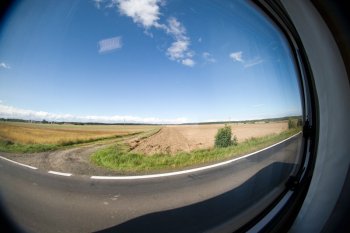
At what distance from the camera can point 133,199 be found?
63.9 inches

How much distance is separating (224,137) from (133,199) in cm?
84

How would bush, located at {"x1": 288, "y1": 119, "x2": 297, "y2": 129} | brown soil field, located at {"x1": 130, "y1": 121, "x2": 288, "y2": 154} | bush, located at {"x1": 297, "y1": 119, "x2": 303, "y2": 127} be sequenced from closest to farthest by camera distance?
1. brown soil field, located at {"x1": 130, "y1": 121, "x2": 288, "y2": 154}
2. bush, located at {"x1": 297, "y1": 119, "x2": 303, "y2": 127}
3. bush, located at {"x1": 288, "y1": 119, "x2": 297, "y2": 129}

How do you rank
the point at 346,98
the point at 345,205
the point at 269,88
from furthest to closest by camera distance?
the point at 269,88 → the point at 346,98 → the point at 345,205

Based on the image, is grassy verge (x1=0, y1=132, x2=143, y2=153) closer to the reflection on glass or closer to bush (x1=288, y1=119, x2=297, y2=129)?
the reflection on glass

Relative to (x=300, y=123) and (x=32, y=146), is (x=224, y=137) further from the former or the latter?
(x=300, y=123)

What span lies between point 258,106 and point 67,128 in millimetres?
1789

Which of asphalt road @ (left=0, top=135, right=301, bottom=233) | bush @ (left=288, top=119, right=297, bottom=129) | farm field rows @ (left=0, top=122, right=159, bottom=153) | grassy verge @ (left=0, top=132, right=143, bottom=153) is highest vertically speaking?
bush @ (left=288, top=119, right=297, bottom=129)

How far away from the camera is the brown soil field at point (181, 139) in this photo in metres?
1.55

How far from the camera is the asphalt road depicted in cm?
121

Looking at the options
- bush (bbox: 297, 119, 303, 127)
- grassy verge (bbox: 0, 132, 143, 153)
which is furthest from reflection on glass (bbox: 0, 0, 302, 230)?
bush (bbox: 297, 119, 303, 127)

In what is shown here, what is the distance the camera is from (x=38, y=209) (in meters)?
1.22

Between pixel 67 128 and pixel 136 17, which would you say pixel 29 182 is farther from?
pixel 136 17

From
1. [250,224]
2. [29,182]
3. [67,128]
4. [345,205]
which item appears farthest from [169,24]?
[250,224]

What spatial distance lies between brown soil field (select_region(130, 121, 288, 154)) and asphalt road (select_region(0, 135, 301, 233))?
9.0 inches
